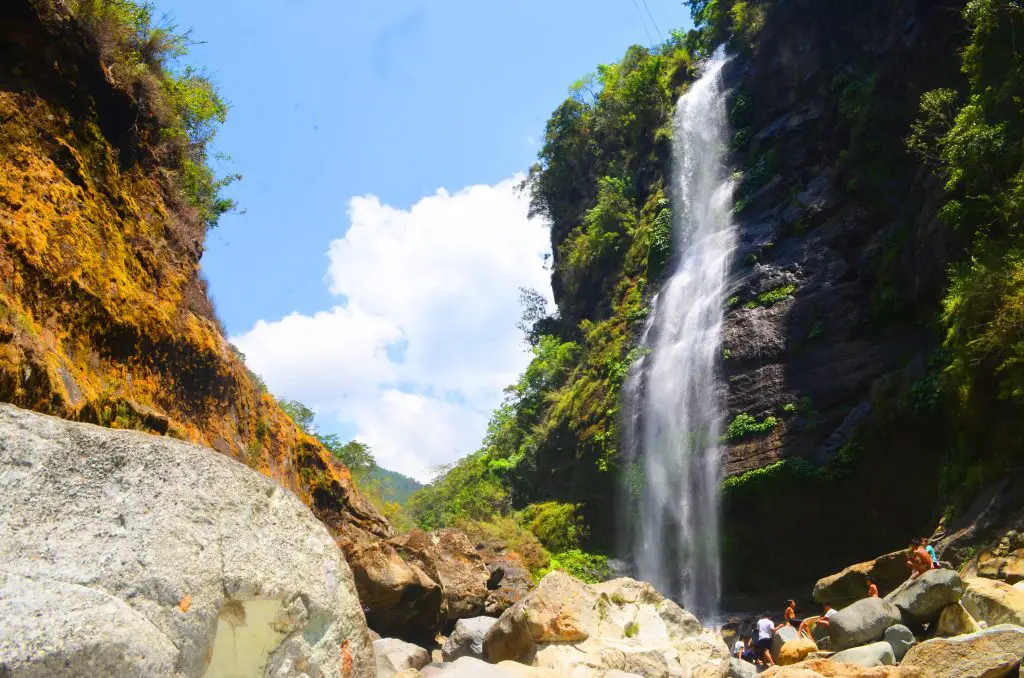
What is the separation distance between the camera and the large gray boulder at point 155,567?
379 cm

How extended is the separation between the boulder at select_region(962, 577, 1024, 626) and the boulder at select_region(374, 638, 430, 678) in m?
7.62

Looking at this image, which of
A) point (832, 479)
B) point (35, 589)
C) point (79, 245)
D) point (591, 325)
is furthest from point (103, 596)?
point (591, 325)

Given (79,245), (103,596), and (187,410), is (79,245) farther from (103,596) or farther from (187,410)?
(103,596)

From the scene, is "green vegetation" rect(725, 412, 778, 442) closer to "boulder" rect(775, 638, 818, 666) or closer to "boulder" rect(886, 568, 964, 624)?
"boulder" rect(775, 638, 818, 666)

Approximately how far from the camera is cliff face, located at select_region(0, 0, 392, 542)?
8.23 meters

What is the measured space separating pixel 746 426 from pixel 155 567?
60.8ft

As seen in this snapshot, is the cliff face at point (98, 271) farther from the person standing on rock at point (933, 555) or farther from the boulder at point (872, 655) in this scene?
the person standing on rock at point (933, 555)

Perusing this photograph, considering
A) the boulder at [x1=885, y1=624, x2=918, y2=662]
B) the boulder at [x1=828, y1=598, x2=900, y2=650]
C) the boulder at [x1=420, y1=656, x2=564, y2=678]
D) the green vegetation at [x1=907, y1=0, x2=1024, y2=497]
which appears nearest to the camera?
the boulder at [x1=420, y1=656, x2=564, y2=678]

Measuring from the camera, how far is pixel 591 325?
3369 centimetres

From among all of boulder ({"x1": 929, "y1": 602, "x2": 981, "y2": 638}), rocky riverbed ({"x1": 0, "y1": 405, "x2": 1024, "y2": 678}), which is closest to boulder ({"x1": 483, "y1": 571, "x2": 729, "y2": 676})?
rocky riverbed ({"x1": 0, "y1": 405, "x2": 1024, "y2": 678})

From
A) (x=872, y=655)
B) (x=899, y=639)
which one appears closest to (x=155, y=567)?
(x=872, y=655)

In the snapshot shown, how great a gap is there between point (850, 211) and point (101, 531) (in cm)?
2346

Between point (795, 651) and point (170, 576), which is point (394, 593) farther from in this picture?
point (170, 576)

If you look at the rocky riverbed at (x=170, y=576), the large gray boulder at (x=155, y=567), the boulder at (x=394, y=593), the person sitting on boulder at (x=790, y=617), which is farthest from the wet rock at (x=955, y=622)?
the boulder at (x=394, y=593)
